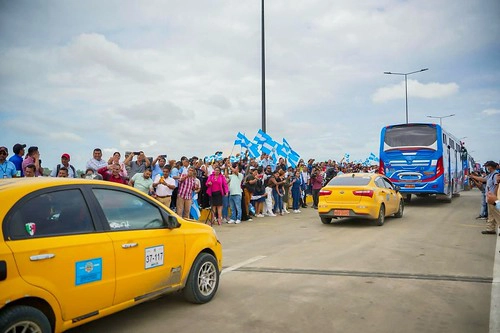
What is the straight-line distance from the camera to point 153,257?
454cm

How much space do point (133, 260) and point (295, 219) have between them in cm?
1135

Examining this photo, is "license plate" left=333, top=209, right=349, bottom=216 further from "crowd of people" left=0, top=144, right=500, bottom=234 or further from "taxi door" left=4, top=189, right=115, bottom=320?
"taxi door" left=4, top=189, right=115, bottom=320

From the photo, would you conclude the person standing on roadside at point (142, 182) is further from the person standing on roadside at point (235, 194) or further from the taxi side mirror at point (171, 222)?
the taxi side mirror at point (171, 222)

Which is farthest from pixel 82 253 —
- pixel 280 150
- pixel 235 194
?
pixel 280 150

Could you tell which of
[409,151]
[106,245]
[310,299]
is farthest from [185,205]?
[409,151]

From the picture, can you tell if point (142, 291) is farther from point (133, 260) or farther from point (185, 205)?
point (185, 205)

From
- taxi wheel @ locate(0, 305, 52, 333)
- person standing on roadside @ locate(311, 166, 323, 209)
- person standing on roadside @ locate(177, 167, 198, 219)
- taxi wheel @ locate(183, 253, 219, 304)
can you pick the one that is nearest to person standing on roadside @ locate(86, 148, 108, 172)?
person standing on roadside @ locate(177, 167, 198, 219)

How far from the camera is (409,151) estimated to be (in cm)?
1916

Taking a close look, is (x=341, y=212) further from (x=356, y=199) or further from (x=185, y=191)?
(x=185, y=191)

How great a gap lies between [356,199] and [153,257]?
8.89 meters

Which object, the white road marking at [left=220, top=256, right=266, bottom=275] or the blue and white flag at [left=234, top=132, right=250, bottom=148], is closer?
the white road marking at [left=220, top=256, right=266, bottom=275]

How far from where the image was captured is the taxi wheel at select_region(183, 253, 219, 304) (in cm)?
507

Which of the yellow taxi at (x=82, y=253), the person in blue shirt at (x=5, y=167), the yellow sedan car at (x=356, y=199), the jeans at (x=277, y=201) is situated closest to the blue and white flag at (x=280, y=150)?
the jeans at (x=277, y=201)

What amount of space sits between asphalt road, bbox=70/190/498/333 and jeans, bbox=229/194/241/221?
3794 millimetres
